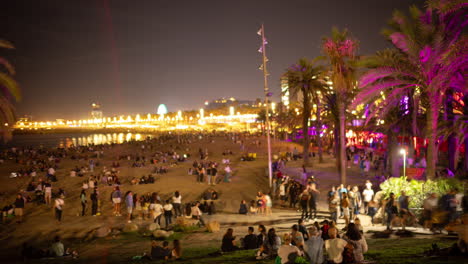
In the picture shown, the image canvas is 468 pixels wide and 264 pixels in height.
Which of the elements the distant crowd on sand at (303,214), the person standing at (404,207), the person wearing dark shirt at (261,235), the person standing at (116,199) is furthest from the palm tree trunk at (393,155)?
the person standing at (116,199)

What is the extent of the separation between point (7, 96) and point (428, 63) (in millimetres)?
18837

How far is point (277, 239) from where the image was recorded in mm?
7875

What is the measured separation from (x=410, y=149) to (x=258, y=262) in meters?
19.8

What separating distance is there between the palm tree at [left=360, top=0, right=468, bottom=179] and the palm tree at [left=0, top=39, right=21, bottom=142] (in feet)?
51.3

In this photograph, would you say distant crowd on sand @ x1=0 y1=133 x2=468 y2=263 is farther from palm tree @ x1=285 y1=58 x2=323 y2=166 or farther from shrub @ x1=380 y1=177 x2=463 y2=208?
palm tree @ x1=285 y1=58 x2=323 y2=166

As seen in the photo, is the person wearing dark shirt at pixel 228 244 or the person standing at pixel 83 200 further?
the person standing at pixel 83 200

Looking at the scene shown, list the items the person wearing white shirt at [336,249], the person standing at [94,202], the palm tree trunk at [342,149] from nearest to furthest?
the person wearing white shirt at [336,249]
the person standing at [94,202]
the palm tree trunk at [342,149]

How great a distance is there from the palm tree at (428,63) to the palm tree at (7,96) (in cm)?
1565

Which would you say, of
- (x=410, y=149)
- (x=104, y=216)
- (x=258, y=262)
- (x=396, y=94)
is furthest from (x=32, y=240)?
(x=410, y=149)

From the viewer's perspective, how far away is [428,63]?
13.0 metres

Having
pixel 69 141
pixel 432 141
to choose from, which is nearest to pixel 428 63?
pixel 432 141

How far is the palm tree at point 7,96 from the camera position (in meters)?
15.6

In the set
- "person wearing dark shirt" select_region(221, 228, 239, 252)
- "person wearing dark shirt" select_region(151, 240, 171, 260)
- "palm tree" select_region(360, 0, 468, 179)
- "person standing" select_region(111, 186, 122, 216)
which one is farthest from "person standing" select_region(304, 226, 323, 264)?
"person standing" select_region(111, 186, 122, 216)

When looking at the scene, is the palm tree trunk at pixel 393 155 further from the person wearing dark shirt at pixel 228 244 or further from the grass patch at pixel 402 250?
the person wearing dark shirt at pixel 228 244
